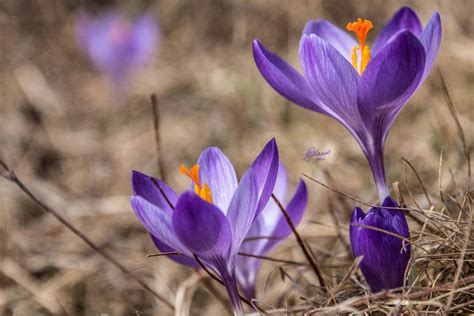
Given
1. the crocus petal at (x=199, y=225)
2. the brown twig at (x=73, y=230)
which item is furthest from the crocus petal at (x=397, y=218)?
the brown twig at (x=73, y=230)

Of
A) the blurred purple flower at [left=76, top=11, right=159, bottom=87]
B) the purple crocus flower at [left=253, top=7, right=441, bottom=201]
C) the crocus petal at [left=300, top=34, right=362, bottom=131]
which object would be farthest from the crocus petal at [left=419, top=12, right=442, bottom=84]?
the blurred purple flower at [left=76, top=11, right=159, bottom=87]

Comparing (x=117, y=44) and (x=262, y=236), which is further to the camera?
(x=117, y=44)

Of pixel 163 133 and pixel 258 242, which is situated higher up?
pixel 258 242

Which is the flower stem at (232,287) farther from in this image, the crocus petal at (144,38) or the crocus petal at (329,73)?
the crocus petal at (144,38)

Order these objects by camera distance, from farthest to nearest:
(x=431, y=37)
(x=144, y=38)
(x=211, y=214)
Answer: (x=144, y=38), (x=431, y=37), (x=211, y=214)

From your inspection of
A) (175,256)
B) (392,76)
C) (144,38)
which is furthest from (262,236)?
(144,38)

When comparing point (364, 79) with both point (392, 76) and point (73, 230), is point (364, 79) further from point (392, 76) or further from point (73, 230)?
point (73, 230)

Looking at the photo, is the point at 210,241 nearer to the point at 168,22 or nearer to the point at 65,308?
the point at 65,308

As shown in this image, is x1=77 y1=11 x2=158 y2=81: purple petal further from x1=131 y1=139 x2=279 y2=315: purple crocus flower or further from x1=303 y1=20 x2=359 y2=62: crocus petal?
x1=131 y1=139 x2=279 y2=315: purple crocus flower
